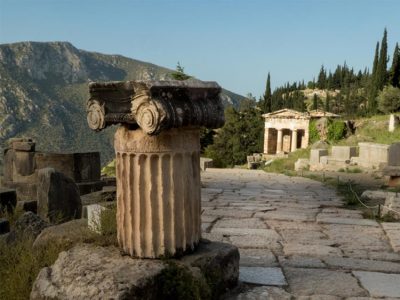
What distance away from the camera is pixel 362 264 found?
4246 millimetres

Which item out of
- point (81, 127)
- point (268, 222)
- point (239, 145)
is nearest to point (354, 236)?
point (268, 222)

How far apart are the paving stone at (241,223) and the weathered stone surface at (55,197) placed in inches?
79.3

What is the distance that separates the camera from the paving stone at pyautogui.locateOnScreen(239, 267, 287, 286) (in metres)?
3.57

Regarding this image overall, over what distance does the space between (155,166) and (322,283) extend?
162 centimetres

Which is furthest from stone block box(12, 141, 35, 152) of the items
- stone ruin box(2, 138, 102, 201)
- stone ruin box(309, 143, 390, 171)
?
stone ruin box(309, 143, 390, 171)

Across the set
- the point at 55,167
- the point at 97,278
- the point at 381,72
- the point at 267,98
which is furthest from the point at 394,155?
the point at 267,98

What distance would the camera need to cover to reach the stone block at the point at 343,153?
19234 millimetres

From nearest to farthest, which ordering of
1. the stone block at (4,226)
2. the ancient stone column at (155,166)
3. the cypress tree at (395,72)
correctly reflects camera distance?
the ancient stone column at (155,166) < the stone block at (4,226) < the cypress tree at (395,72)

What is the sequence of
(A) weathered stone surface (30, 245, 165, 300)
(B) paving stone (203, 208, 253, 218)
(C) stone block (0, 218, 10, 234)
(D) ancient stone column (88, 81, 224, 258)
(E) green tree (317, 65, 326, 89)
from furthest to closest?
(E) green tree (317, 65, 326, 89)
(B) paving stone (203, 208, 253, 218)
(C) stone block (0, 218, 10, 234)
(D) ancient stone column (88, 81, 224, 258)
(A) weathered stone surface (30, 245, 165, 300)

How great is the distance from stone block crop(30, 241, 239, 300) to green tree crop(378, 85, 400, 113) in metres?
35.8

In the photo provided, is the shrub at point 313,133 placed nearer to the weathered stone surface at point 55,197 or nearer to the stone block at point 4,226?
the weathered stone surface at point 55,197

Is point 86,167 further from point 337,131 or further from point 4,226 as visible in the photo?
point 337,131

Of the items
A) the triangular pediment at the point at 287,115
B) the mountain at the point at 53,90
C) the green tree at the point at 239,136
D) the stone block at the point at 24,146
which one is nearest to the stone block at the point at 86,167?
the stone block at the point at 24,146

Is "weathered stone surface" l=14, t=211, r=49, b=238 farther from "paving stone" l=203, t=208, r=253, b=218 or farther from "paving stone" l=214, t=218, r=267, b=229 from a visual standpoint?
"paving stone" l=203, t=208, r=253, b=218
